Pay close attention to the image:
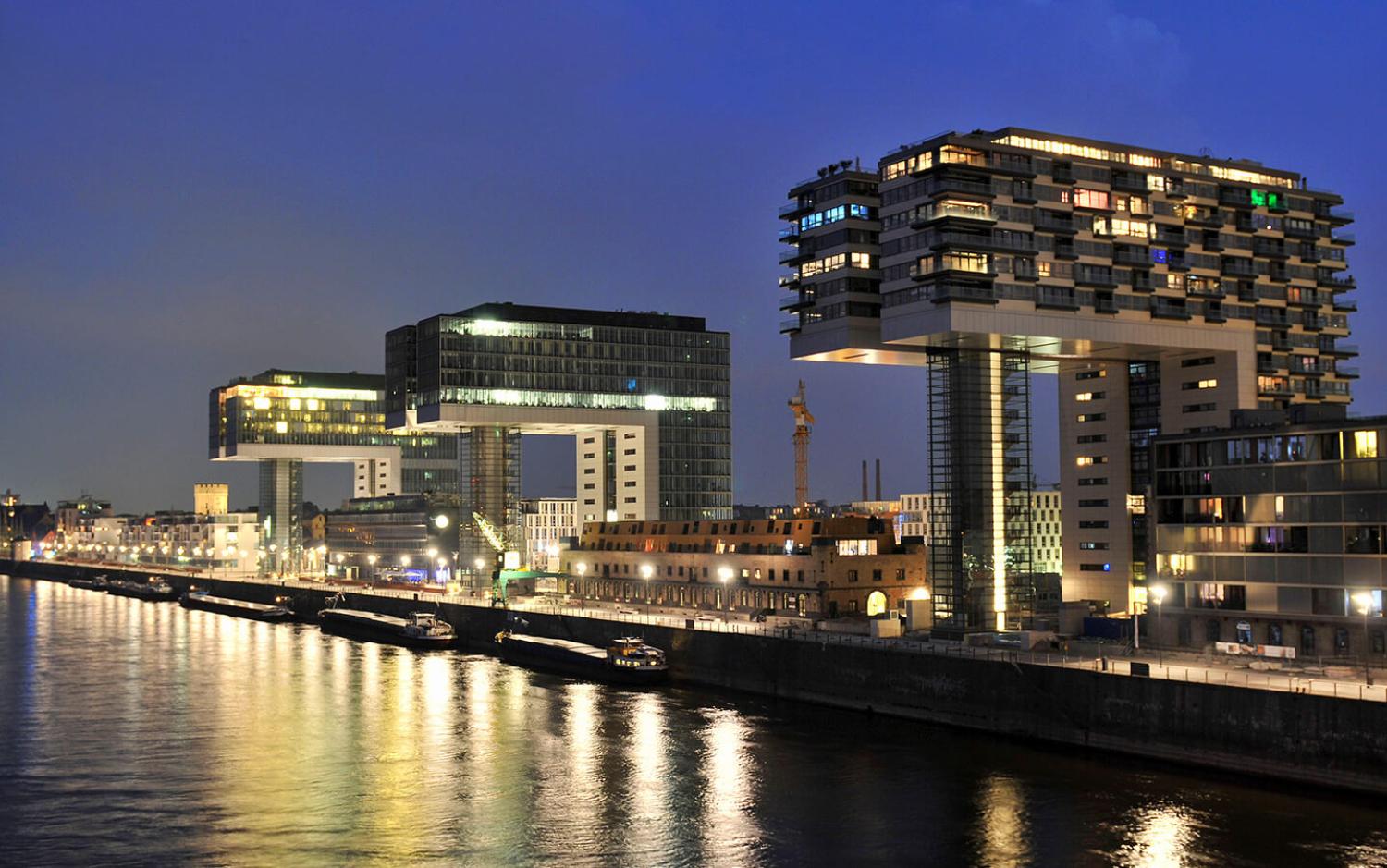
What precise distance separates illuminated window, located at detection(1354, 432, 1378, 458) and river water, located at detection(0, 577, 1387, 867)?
26.2 metres

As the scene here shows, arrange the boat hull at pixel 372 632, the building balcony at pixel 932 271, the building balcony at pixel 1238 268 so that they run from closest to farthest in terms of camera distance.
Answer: the building balcony at pixel 932 271 → the building balcony at pixel 1238 268 → the boat hull at pixel 372 632

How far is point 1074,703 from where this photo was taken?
3095 inches

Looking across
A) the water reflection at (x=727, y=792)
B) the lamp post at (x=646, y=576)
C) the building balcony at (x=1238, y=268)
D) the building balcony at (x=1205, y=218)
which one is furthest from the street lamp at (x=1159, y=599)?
the lamp post at (x=646, y=576)

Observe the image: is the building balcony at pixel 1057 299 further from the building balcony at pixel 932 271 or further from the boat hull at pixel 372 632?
the boat hull at pixel 372 632

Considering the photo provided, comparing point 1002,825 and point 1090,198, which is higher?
point 1090,198

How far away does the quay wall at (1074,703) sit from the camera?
65.6 metres

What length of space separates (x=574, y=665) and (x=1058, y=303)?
52.9 m

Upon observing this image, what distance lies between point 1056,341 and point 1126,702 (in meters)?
55.4

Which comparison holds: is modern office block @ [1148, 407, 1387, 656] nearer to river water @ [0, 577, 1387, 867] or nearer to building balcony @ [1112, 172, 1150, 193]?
river water @ [0, 577, 1387, 867]

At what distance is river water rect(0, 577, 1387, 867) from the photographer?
190 feet

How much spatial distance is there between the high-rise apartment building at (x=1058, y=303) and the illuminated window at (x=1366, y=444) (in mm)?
36966

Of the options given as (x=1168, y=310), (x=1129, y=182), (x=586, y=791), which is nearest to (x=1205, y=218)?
(x=1129, y=182)

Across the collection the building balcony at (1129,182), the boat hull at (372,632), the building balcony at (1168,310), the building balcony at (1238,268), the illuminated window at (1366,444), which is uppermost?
the building balcony at (1129,182)

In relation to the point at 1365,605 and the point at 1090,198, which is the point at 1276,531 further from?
the point at 1090,198
